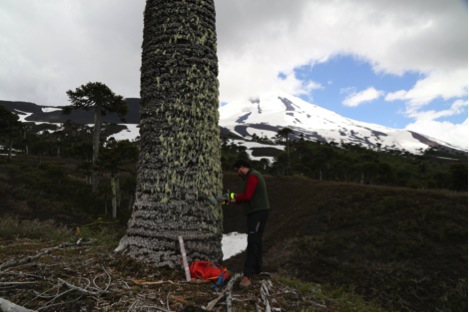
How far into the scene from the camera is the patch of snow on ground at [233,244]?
20067mm

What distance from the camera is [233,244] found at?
21.6 metres

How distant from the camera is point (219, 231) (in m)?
4.71

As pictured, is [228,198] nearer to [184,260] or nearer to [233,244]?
[184,260]

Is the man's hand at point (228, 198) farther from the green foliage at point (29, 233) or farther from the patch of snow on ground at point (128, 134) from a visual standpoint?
the patch of snow on ground at point (128, 134)

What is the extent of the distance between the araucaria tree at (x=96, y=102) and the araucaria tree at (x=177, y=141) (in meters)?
26.7

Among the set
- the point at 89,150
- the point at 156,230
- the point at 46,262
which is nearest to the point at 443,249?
the point at 156,230

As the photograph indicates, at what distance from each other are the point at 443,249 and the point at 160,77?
15.6 metres

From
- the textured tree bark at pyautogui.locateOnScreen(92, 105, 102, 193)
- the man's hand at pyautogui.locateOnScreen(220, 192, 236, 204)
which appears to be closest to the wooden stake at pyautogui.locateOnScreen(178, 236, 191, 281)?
the man's hand at pyautogui.locateOnScreen(220, 192, 236, 204)

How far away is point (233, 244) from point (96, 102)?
2090 centimetres

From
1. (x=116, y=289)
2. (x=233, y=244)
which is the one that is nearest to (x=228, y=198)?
(x=116, y=289)

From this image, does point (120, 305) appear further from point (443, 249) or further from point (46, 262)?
point (443, 249)

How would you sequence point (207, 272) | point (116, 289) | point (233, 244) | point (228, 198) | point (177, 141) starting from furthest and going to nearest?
point (233, 244)
point (228, 198)
point (177, 141)
point (207, 272)
point (116, 289)

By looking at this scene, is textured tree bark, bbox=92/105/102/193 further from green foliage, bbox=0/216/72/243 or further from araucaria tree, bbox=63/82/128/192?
green foliage, bbox=0/216/72/243

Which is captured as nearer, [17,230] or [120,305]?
[120,305]
